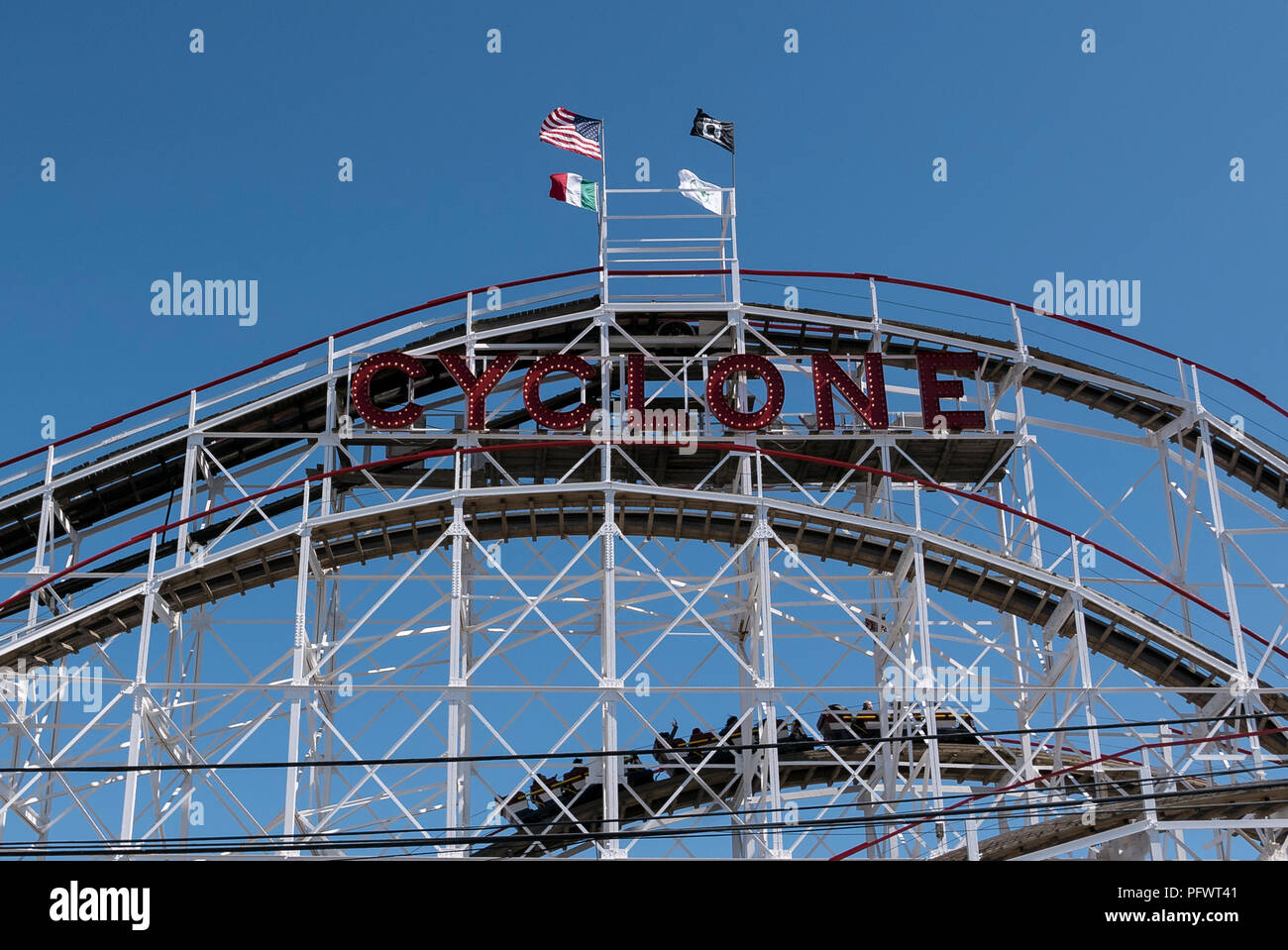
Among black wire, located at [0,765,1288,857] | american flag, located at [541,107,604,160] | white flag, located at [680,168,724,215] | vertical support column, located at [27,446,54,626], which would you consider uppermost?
american flag, located at [541,107,604,160]

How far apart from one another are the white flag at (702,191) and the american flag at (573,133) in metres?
2.13

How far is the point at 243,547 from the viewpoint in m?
33.9

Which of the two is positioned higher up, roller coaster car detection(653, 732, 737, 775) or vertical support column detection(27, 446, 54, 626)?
vertical support column detection(27, 446, 54, 626)

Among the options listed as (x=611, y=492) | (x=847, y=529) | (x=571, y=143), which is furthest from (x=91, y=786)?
(x=571, y=143)

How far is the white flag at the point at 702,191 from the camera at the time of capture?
40.5 metres

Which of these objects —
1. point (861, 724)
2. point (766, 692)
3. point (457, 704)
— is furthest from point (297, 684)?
point (861, 724)

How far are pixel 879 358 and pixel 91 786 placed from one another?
18.8 m

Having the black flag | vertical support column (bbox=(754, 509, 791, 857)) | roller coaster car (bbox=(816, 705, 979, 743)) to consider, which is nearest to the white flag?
the black flag

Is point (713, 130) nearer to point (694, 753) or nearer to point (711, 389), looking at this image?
point (711, 389)

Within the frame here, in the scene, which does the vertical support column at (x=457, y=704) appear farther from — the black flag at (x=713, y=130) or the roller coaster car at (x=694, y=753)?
the black flag at (x=713, y=130)

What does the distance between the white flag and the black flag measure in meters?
1.50

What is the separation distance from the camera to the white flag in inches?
1593

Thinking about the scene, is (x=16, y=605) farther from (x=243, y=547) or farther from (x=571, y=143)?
(x=571, y=143)

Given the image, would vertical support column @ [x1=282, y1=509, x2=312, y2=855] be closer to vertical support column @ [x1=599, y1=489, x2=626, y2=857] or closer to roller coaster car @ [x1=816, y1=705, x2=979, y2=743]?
vertical support column @ [x1=599, y1=489, x2=626, y2=857]
